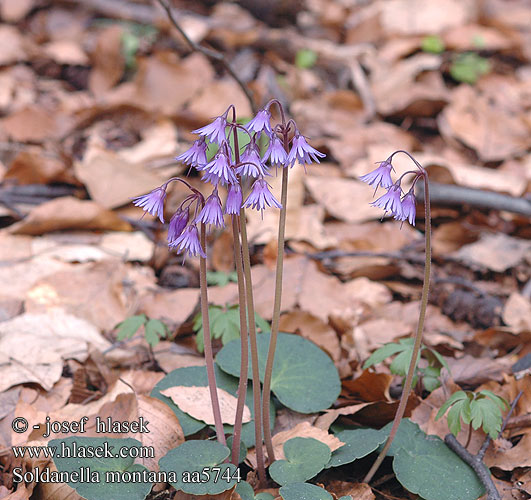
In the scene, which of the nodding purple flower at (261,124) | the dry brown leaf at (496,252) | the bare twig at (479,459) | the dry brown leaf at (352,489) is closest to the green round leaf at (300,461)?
the dry brown leaf at (352,489)

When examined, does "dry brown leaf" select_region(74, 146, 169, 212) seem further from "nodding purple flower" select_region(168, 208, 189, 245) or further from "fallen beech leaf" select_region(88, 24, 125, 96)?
"nodding purple flower" select_region(168, 208, 189, 245)

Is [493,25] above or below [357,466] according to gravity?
above

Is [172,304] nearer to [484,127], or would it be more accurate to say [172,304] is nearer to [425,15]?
[484,127]

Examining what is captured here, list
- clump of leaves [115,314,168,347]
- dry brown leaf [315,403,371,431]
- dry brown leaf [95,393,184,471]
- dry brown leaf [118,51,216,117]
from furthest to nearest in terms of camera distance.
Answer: dry brown leaf [118,51,216,117] < clump of leaves [115,314,168,347] < dry brown leaf [315,403,371,431] < dry brown leaf [95,393,184,471]

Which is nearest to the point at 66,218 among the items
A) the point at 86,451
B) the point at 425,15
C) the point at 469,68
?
the point at 86,451

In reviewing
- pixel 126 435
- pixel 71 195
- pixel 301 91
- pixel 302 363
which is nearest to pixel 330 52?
pixel 301 91

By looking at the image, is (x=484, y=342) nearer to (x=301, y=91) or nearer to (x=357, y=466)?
(x=357, y=466)

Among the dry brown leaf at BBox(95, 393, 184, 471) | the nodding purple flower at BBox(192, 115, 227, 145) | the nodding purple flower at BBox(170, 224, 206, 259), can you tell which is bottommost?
the dry brown leaf at BBox(95, 393, 184, 471)

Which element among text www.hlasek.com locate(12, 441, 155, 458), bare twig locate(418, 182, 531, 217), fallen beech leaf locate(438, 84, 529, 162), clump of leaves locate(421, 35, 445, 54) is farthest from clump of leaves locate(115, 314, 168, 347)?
clump of leaves locate(421, 35, 445, 54)
